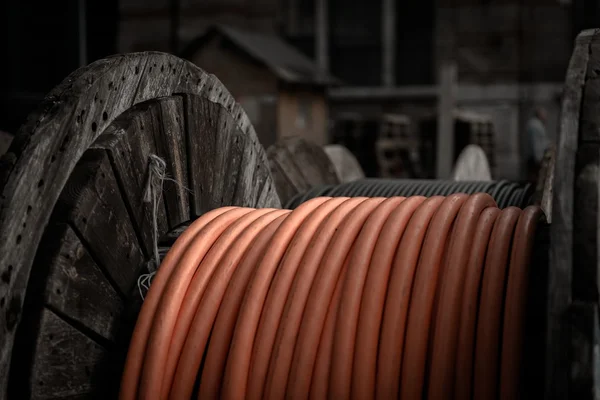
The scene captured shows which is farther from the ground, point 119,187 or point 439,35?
point 439,35

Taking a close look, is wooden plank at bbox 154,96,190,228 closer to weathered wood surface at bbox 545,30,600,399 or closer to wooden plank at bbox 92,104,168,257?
wooden plank at bbox 92,104,168,257

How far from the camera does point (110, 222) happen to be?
92.2 inches

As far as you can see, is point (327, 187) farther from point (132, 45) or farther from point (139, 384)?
point (132, 45)

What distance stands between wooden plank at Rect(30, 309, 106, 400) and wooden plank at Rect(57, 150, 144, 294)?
20 centimetres

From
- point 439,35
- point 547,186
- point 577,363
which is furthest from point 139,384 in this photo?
point 439,35

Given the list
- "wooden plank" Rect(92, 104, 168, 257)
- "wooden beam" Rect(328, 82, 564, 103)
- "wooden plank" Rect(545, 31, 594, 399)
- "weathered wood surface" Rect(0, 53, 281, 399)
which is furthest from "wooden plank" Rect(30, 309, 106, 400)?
"wooden beam" Rect(328, 82, 564, 103)

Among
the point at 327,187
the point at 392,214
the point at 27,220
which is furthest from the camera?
the point at 327,187

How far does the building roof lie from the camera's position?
11453mm

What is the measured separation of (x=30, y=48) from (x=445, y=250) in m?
11.6

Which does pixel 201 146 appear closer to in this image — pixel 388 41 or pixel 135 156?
pixel 135 156

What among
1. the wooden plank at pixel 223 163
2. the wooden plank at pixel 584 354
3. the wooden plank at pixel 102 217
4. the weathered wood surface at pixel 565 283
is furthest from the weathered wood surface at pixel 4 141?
the wooden plank at pixel 584 354

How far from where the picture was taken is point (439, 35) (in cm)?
1454

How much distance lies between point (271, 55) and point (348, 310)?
1004 cm

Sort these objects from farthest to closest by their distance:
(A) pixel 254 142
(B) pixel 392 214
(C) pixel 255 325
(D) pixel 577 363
Result: (A) pixel 254 142, (B) pixel 392 214, (C) pixel 255 325, (D) pixel 577 363
